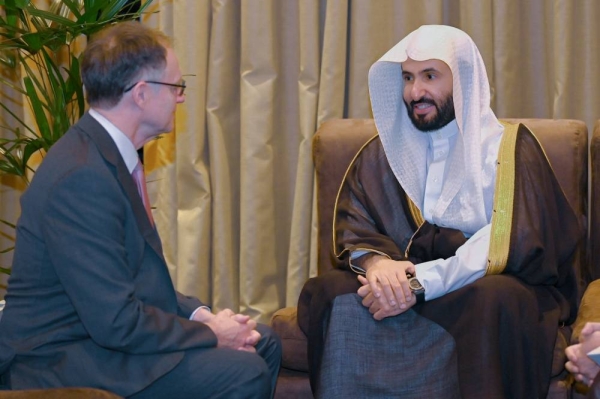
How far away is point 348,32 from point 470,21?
56 centimetres

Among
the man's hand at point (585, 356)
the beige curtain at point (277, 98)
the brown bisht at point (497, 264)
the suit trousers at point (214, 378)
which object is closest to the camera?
the suit trousers at point (214, 378)

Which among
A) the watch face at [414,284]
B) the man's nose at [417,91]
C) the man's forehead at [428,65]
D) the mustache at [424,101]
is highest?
the man's forehead at [428,65]

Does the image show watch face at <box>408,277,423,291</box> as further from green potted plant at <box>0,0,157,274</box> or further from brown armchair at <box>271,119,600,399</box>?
green potted plant at <box>0,0,157,274</box>

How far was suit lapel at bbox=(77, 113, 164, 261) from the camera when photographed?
232 centimetres

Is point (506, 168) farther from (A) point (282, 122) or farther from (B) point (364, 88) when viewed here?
(A) point (282, 122)

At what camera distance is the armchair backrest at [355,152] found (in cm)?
318

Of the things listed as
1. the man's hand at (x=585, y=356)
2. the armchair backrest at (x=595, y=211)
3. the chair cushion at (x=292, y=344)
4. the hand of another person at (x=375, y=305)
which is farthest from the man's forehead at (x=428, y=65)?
the man's hand at (x=585, y=356)

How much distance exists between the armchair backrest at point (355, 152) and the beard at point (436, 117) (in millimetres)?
231

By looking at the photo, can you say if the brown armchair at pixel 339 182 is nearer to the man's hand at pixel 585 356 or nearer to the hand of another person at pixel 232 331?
the man's hand at pixel 585 356

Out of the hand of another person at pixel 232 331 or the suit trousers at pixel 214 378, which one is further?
the hand of another person at pixel 232 331

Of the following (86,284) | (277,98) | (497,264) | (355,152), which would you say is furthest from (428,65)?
(86,284)

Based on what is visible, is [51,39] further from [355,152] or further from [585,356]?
[585,356]

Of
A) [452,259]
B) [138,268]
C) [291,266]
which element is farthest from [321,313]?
[291,266]

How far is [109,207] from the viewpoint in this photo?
2.24m
